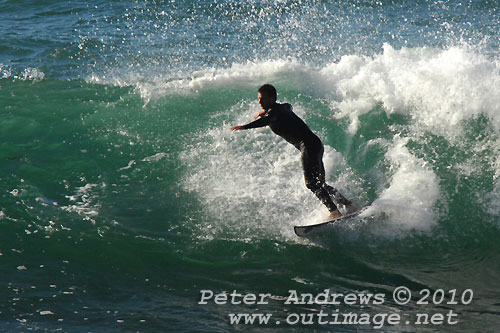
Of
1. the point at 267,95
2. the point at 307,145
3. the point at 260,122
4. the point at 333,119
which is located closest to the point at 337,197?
the point at 307,145

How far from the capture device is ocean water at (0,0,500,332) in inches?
238

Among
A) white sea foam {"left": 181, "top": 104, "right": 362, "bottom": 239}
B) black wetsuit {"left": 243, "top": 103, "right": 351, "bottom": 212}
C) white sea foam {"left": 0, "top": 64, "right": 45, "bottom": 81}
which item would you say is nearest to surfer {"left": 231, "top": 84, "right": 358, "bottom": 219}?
black wetsuit {"left": 243, "top": 103, "right": 351, "bottom": 212}

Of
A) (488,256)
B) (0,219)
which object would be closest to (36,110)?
(0,219)

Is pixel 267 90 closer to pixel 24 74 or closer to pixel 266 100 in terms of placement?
pixel 266 100

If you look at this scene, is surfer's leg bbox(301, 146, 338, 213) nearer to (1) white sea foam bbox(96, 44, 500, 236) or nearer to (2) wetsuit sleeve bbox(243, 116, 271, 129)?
(1) white sea foam bbox(96, 44, 500, 236)

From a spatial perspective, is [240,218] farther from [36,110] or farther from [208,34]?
[208,34]

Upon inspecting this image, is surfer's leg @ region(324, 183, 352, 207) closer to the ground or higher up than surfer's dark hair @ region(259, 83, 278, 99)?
closer to the ground

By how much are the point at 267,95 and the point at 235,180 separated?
75.9 inches

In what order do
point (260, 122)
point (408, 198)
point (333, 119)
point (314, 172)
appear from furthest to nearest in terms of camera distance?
1. point (333, 119)
2. point (408, 198)
3. point (314, 172)
4. point (260, 122)

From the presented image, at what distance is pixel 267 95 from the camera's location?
7.14 m

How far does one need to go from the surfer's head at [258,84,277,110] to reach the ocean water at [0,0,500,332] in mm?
1487

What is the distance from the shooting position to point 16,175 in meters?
8.93

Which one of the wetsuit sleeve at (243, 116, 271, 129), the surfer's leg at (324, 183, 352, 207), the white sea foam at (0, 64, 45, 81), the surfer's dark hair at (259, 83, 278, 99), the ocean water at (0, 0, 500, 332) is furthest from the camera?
the white sea foam at (0, 64, 45, 81)

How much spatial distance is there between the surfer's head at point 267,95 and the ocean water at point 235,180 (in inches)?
58.6
